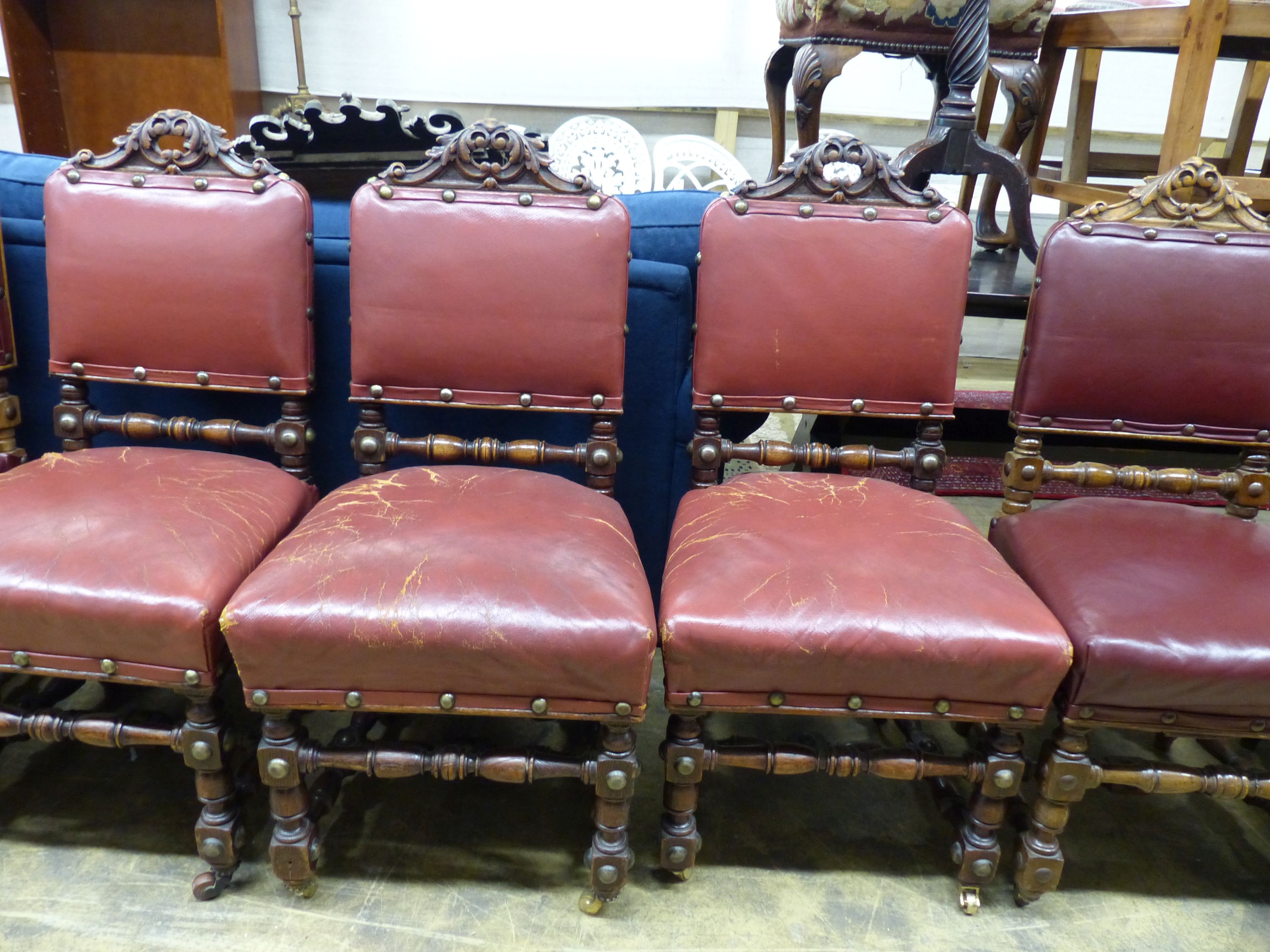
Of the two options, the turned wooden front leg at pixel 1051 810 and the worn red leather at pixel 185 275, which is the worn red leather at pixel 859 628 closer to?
the turned wooden front leg at pixel 1051 810

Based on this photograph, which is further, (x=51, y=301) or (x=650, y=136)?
(x=650, y=136)

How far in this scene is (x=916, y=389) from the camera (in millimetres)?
1485

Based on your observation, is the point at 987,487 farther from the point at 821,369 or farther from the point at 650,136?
the point at 650,136

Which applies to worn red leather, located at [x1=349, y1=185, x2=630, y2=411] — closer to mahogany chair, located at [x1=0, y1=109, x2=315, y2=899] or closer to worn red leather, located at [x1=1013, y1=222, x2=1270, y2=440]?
mahogany chair, located at [x1=0, y1=109, x2=315, y2=899]

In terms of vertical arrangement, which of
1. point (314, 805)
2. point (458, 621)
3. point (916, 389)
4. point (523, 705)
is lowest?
point (314, 805)

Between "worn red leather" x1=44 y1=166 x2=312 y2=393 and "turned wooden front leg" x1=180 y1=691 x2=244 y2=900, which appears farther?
"worn red leather" x1=44 y1=166 x2=312 y2=393

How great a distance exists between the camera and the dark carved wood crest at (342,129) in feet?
6.66

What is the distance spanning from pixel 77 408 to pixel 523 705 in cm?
97

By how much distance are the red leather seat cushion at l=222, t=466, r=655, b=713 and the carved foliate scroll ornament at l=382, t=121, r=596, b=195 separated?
59cm

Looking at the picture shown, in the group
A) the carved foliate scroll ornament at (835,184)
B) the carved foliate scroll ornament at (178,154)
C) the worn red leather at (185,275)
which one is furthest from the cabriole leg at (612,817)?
the carved foliate scroll ornament at (178,154)

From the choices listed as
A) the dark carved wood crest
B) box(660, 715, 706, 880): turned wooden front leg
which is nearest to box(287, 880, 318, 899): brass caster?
box(660, 715, 706, 880): turned wooden front leg

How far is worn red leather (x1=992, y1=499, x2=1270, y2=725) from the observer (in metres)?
1.12

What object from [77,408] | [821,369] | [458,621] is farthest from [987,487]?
[77,408]

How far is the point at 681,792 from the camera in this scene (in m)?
1.24
